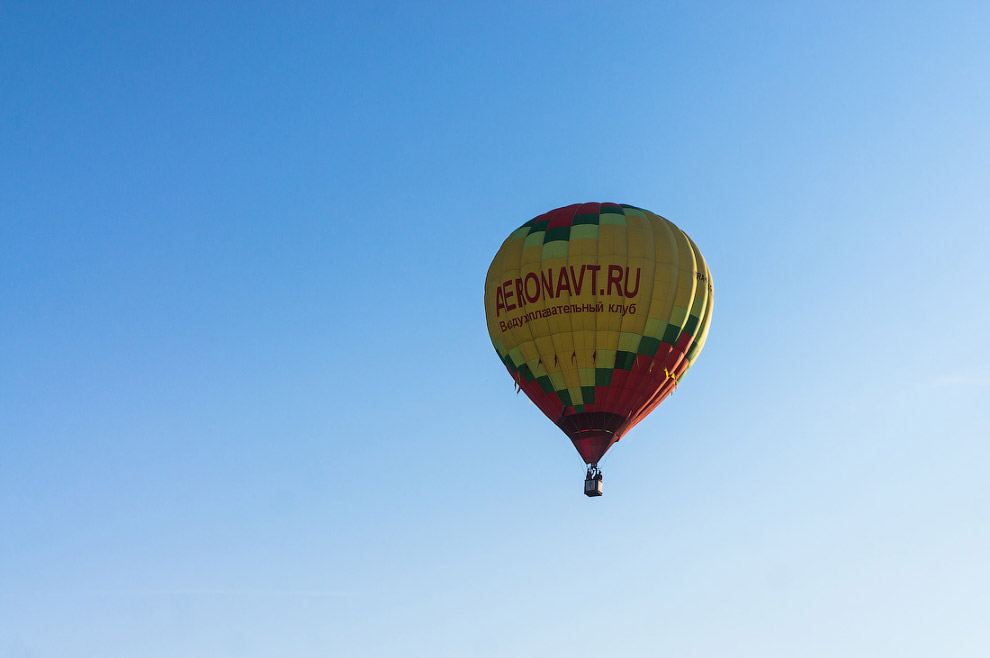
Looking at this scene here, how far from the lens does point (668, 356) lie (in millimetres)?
48219

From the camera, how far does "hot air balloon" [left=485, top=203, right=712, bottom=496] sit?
156ft

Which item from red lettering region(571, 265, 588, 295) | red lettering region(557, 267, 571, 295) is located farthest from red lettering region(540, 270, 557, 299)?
red lettering region(571, 265, 588, 295)

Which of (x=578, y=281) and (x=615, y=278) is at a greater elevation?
(x=615, y=278)

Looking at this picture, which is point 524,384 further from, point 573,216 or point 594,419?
point 573,216

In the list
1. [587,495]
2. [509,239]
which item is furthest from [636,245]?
[587,495]

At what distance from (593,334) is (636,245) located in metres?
3.67

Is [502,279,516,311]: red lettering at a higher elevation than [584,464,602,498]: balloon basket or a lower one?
higher

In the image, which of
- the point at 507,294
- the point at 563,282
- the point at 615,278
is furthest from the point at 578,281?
the point at 507,294

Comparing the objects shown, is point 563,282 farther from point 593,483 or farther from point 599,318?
point 593,483

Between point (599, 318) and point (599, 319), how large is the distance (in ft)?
0.12

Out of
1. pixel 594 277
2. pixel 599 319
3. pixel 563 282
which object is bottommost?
pixel 599 319

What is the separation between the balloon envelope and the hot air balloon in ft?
0.12

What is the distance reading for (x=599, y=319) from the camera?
4744 cm

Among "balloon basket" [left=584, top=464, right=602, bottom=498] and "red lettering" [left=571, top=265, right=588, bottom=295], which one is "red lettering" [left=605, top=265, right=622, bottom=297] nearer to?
"red lettering" [left=571, top=265, right=588, bottom=295]
